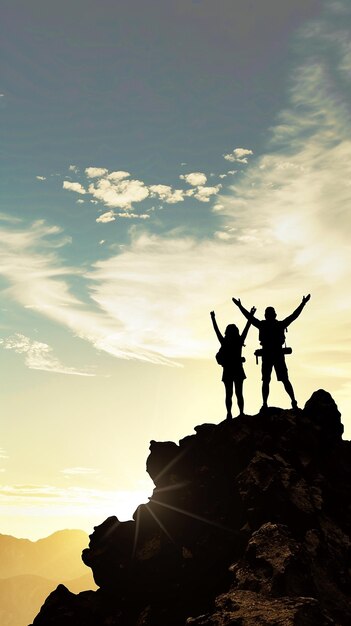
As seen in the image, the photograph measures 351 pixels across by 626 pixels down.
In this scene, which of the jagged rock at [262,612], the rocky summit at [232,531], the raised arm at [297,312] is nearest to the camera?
the jagged rock at [262,612]

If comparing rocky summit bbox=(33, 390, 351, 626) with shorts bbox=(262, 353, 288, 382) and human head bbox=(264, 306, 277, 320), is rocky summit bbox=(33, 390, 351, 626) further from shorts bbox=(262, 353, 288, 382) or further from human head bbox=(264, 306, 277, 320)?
human head bbox=(264, 306, 277, 320)

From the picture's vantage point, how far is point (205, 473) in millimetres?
20797

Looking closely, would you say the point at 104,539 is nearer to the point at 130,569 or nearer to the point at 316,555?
the point at 130,569

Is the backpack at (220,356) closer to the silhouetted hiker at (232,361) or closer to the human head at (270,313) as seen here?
the silhouetted hiker at (232,361)

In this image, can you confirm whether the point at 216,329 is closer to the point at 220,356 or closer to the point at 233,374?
the point at 220,356

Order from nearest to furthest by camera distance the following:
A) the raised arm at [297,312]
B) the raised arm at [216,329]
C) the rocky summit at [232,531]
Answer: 1. the rocky summit at [232,531]
2. the raised arm at [297,312]
3. the raised arm at [216,329]

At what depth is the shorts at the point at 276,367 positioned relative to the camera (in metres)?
21.9

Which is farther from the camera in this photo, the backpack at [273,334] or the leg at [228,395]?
the leg at [228,395]

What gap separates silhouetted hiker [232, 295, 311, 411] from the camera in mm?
21891

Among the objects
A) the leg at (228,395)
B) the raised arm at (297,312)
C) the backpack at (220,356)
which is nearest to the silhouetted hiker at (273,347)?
the raised arm at (297,312)

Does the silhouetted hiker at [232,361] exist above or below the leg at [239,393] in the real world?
above

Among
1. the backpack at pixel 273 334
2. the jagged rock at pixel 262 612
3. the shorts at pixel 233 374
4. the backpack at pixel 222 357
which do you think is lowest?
the jagged rock at pixel 262 612

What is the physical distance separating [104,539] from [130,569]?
228 cm

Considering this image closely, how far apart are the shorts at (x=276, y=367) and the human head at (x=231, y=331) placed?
1.72 meters
